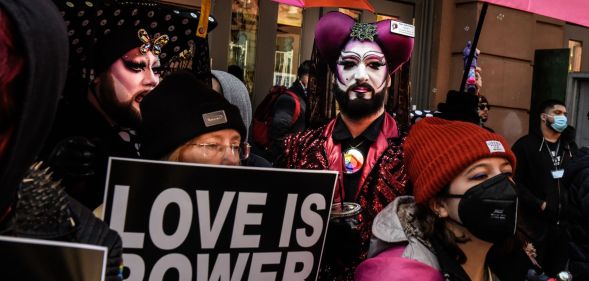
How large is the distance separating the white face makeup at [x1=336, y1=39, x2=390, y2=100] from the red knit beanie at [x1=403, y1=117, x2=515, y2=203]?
0.70 metres

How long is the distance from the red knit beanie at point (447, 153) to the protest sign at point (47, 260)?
61.9 inches

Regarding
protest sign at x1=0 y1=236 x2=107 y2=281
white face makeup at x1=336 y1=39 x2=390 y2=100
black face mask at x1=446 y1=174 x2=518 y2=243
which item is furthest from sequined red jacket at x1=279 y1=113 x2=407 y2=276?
protest sign at x1=0 y1=236 x2=107 y2=281

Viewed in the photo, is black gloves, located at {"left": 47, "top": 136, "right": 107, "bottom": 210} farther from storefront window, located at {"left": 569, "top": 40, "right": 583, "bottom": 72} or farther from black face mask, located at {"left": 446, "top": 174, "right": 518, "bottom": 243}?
storefront window, located at {"left": 569, "top": 40, "right": 583, "bottom": 72}

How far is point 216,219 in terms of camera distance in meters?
1.97

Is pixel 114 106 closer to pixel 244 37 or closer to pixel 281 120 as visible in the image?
pixel 281 120

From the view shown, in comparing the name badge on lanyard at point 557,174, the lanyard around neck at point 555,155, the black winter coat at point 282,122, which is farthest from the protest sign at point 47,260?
the lanyard around neck at point 555,155

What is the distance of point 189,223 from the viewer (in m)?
1.93

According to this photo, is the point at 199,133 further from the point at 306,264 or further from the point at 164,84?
the point at 306,264

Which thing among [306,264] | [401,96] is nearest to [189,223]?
[306,264]

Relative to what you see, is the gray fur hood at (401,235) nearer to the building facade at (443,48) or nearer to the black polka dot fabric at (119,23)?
the black polka dot fabric at (119,23)

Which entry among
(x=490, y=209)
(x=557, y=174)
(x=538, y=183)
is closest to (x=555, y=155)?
(x=557, y=174)

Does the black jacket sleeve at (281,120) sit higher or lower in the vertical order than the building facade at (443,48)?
lower

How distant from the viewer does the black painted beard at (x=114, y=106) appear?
2748mm

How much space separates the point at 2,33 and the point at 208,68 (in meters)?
2.64
